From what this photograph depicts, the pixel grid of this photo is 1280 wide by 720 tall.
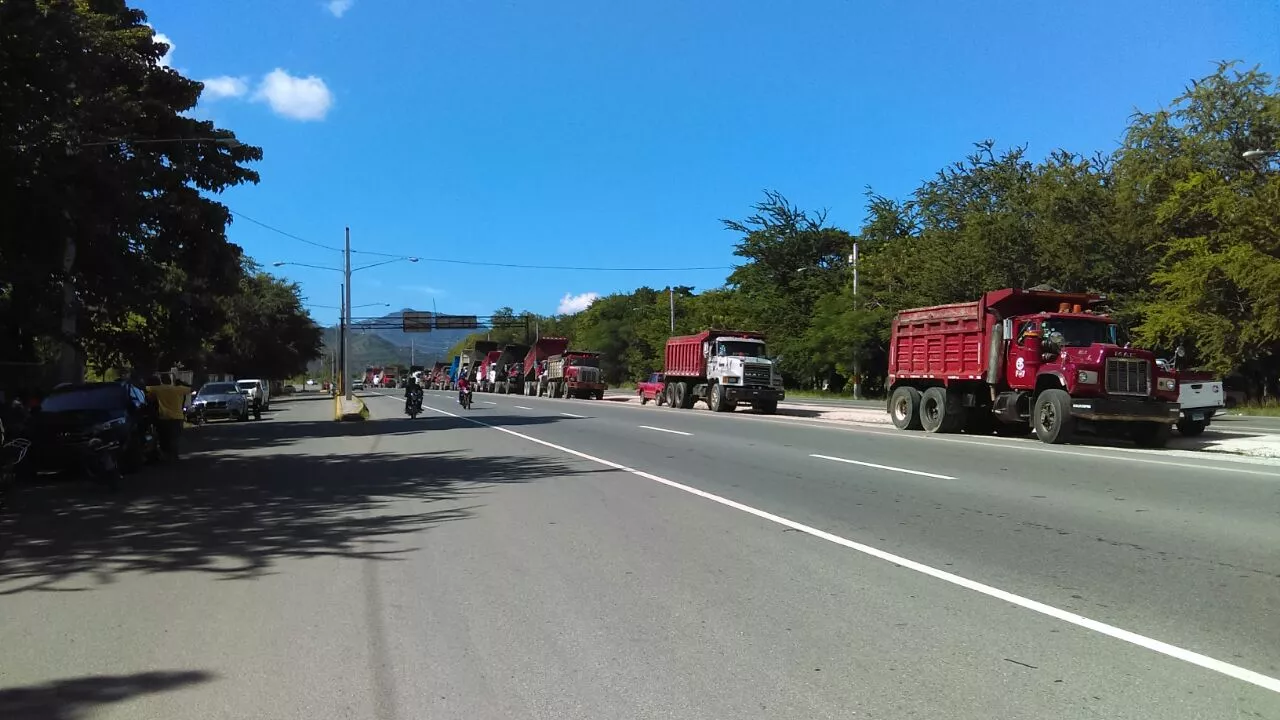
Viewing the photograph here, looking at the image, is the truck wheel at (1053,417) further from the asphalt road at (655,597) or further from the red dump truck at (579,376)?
the red dump truck at (579,376)

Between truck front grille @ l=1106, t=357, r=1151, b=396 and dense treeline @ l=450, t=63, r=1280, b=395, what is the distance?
638 inches

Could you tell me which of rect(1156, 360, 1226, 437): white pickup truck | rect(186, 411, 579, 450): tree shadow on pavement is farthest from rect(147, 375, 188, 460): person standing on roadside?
rect(1156, 360, 1226, 437): white pickup truck

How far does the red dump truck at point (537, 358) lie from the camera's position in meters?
55.5

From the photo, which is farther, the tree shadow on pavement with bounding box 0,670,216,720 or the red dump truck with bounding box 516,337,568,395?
the red dump truck with bounding box 516,337,568,395

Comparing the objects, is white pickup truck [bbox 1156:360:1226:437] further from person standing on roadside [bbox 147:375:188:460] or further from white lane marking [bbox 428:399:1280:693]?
person standing on roadside [bbox 147:375:188:460]

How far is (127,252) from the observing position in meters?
21.5

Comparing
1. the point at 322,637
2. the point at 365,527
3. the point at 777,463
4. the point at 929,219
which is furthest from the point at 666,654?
the point at 929,219

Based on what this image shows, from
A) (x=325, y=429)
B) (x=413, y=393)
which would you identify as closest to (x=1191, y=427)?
(x=325, y=429)

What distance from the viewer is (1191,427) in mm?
19422

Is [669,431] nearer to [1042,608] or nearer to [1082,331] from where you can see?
[1082,331]

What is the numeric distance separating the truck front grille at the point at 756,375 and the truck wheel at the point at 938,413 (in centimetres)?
1032

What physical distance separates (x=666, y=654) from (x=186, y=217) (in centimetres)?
2276

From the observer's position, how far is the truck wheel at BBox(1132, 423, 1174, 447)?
57.4ft

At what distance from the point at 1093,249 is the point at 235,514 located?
37.9 metres
